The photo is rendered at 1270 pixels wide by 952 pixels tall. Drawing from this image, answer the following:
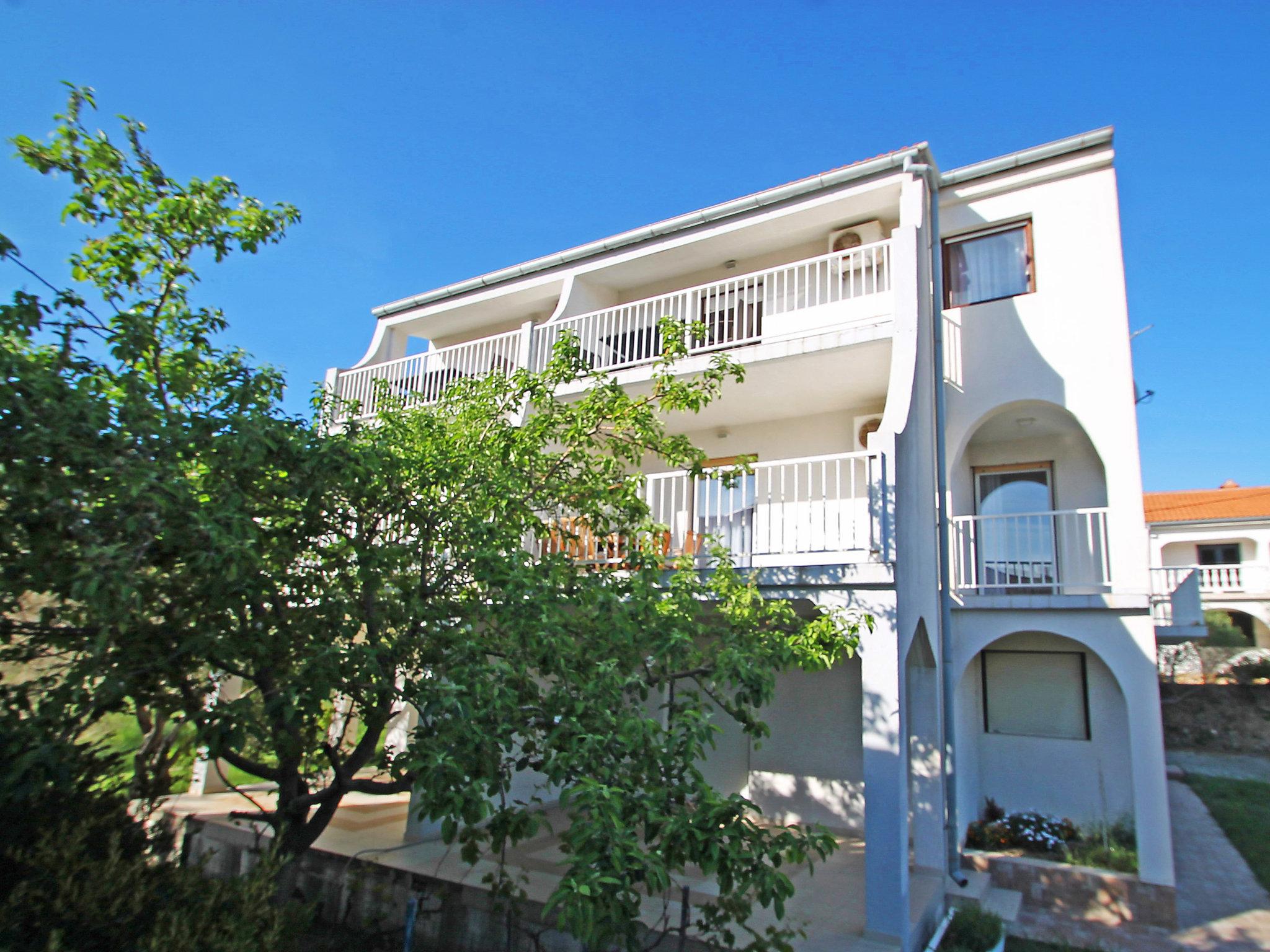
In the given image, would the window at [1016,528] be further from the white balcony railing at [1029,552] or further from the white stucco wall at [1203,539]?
the white stucco wall at [1203,539]

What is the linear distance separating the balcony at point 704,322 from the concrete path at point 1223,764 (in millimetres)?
14236

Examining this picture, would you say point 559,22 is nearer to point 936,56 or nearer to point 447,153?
point 447,153

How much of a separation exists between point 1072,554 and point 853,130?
7055 millimetres

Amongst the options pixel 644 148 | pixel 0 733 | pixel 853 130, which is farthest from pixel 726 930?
pixel 853 130

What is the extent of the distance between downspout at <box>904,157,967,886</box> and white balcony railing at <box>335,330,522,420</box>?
20.9 ft

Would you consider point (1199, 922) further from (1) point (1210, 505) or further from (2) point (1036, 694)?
(1) point (1210, 505)

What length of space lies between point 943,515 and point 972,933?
483 centimetres

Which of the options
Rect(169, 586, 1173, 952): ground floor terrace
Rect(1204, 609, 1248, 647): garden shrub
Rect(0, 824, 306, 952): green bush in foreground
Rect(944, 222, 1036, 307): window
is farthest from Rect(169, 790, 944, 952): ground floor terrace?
Rect(1204, 609, 1248, 647): garden shrub

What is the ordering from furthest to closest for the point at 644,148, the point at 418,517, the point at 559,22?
the point at 644,148
the point at 559,22
the point at 418,517

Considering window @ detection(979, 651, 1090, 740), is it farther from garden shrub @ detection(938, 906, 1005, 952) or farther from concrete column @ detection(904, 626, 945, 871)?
garden shrub @ detection(938, 906, 1005, 952)

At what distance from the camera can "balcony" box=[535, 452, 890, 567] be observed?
297 inches

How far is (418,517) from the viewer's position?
6.56 meters

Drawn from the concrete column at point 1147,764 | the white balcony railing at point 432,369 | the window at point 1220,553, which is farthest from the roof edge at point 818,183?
the window at point 1220,553

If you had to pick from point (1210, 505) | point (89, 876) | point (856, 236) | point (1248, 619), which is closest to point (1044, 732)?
point (856, 236)
